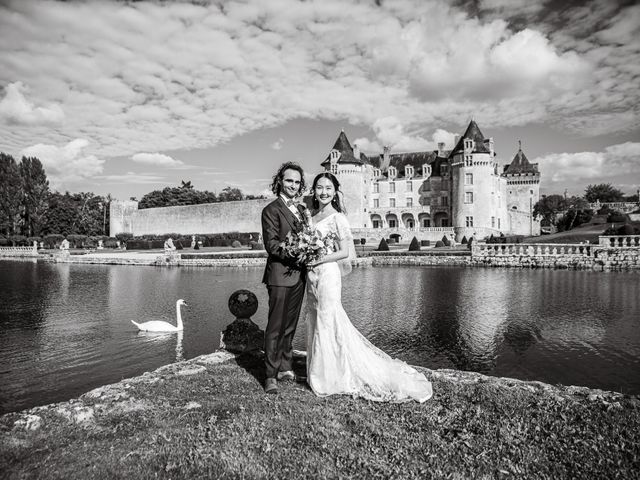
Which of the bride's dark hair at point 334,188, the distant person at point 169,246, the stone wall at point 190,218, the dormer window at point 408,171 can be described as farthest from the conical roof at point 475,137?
the bride's dark hair at point 334,188

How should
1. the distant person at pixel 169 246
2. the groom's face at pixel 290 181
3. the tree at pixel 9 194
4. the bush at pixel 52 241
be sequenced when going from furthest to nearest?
the bush at pixel 52 241, the tree at pixel 9 194, the distant person at pixel 169 246, the groom's face at pixel 290 181

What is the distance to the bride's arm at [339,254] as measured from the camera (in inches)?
174

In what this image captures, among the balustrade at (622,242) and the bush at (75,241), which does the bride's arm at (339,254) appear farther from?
the bush at (75,241)

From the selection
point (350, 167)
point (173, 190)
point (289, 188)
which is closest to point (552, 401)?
point (289, 188)

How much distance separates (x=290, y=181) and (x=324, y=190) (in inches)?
15.6

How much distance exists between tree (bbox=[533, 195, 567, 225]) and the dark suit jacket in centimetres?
6843

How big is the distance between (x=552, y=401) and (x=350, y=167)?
164 ft

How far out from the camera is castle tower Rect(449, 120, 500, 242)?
1896 inches

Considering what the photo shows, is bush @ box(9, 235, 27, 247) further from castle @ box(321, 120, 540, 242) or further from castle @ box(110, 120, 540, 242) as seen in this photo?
castle @ box(321, 120, 540, 242)

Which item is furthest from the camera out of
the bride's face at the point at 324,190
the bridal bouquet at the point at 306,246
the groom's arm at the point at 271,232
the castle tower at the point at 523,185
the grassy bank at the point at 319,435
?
the castle tower at the point at 523,185

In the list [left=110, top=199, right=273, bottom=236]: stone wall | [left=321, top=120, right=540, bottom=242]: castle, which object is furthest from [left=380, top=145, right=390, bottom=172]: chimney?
[left=110, top=199, right=273, bottom=236]: stone wall

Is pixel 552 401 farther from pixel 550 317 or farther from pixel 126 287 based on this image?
pixel 126 287

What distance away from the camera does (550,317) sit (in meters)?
12.1

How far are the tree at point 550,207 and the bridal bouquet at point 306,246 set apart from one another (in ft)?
225
